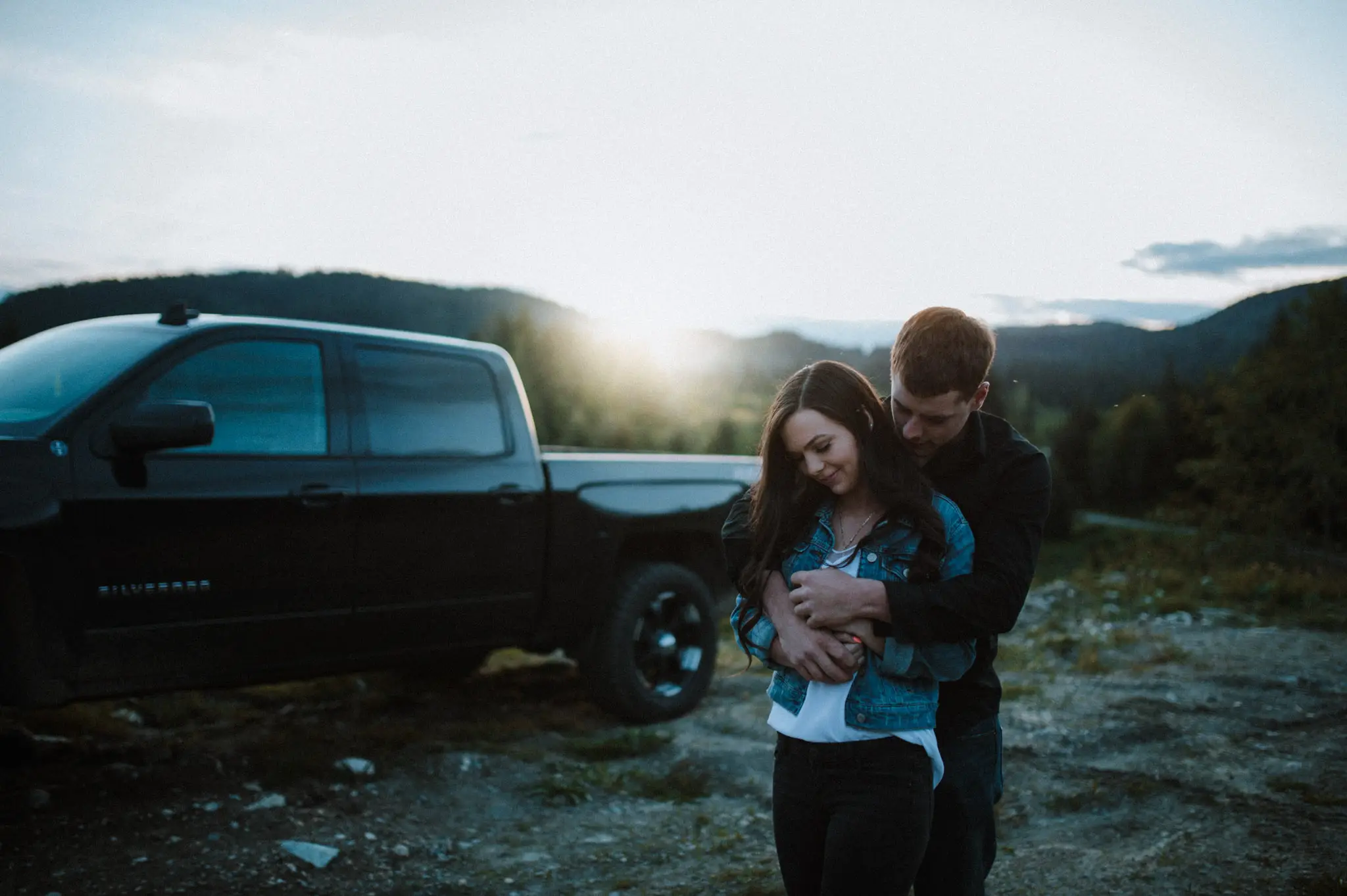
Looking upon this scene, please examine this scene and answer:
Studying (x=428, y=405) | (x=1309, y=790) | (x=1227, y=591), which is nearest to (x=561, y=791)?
(x=428, y=405)

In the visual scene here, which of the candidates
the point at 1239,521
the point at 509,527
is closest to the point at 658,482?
the point at 509,527

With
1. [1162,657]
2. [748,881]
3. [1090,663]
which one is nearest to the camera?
[748,881]

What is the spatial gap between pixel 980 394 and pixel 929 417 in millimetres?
135

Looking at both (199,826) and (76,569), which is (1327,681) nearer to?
(199,826)

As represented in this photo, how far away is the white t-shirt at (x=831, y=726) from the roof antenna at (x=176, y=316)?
3350mm

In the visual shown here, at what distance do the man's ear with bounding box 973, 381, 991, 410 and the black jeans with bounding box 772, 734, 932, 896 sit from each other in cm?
74

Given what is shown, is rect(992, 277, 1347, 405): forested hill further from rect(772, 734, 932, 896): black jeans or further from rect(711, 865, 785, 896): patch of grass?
rect(711, 865, 785, 896): patch of grass

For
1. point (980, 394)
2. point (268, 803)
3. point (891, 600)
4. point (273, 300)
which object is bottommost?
point (268, 803)

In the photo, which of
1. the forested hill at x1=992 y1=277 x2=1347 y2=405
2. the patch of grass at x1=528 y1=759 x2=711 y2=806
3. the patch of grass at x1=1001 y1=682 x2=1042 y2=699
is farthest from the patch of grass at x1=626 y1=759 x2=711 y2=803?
the forested hill at x1=992 y1=277 x2=1347 y2=405

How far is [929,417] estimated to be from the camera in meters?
2.21

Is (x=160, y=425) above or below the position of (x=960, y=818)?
above

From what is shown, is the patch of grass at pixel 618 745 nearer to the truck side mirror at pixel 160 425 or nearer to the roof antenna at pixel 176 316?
the truck side mirror at pixel 160 425

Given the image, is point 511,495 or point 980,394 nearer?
point 980,394

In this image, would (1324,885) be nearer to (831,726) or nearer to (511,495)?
(831,726)
